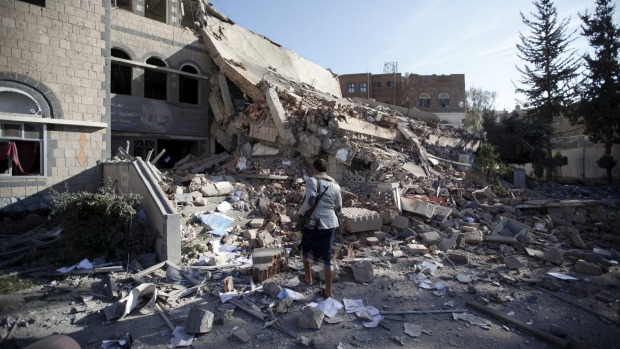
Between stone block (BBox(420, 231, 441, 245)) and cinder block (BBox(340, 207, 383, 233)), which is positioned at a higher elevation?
cinder block (BBox(340, 207, 383, 233))

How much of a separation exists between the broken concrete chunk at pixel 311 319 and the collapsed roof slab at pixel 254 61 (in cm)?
1027

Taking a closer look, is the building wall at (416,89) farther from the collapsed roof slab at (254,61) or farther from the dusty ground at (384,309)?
the dusty ground at (384,309)

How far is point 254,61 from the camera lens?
17547 mm

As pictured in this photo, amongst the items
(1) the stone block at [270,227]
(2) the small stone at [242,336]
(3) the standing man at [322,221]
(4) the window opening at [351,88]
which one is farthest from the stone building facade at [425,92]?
(2) the small stone at [242,336]

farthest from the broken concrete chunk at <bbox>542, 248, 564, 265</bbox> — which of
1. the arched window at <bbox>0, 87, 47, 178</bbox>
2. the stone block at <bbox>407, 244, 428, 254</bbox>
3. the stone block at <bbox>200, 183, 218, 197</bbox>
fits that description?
the arched window at <bbox>0, 87, 47, 178</bbox>

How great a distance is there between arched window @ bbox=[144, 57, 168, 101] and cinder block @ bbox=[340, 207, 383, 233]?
36.8 feet

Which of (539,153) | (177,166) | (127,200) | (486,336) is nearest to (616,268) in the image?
(486,336)

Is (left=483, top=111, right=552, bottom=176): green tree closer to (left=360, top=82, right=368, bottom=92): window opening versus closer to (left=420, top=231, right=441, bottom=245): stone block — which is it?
(left=420, top=231, right=441, bottom=245): stone block

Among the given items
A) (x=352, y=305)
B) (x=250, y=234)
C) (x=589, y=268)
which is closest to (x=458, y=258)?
(x=589, y=268)

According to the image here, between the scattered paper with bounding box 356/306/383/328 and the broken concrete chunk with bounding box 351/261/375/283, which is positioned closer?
the scattered paper with bounding box 356/306/383/328

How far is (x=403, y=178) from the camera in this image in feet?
32.4

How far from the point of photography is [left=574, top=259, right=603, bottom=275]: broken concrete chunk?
540 cm

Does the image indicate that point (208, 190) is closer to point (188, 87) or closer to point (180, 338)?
point (180, 338)

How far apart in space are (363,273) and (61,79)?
28.7ft
